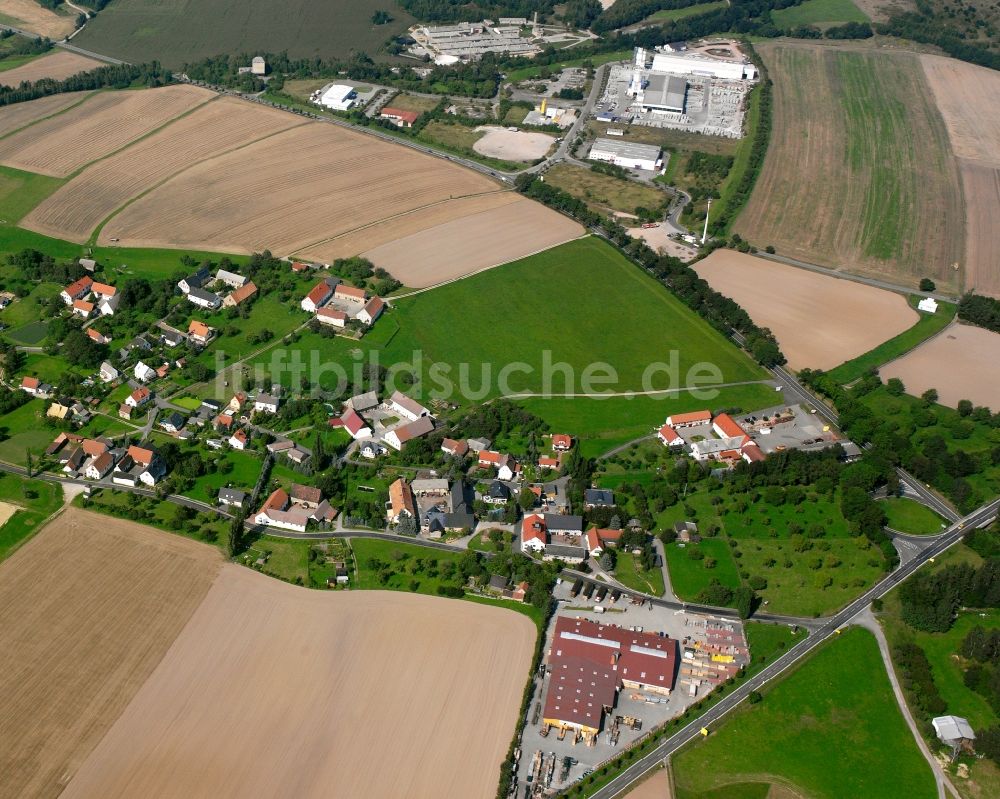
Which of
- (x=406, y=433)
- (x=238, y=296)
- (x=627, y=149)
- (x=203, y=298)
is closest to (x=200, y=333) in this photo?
(x=203, y=298)

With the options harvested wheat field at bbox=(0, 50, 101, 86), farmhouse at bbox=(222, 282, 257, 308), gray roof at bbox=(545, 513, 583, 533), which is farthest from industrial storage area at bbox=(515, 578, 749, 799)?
harvested wheat field at bbox=(0, 50, 101, 86)

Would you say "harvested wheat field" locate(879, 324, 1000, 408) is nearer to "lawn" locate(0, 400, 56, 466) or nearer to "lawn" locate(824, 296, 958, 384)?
"lawn" locate(824, 296, 958, 384)

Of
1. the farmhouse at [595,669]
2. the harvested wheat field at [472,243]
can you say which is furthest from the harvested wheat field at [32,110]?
the farmhouse at [595,669]

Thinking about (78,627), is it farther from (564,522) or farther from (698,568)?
(698,568)

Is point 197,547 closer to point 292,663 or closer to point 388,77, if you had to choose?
point 292,663

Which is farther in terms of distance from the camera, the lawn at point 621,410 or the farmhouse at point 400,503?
the lawn at point 621,410

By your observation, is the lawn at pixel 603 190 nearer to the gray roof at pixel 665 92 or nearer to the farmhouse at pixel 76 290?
the gray roof at pixel 665 92

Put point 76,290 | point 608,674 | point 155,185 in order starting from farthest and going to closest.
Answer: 1. point 155,185
2. point 76,290
3. point 608,674
